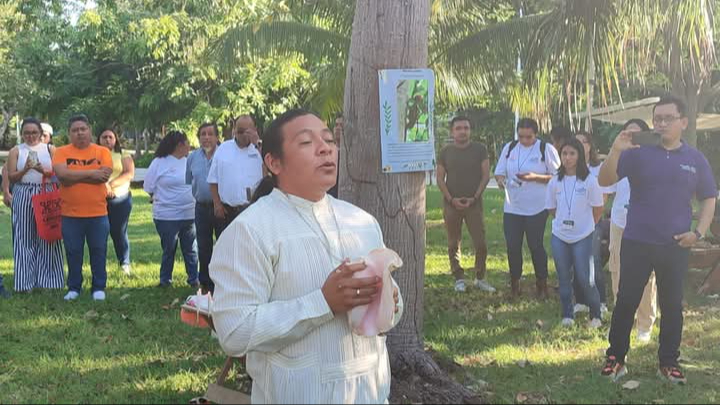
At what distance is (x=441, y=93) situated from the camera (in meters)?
13.0

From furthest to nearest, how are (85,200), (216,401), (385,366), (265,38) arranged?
(265,38) → (85,200) → (216,401) → (385,366)

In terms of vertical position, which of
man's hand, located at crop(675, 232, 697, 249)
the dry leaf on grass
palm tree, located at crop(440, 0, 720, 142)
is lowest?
the dry leaf on grass

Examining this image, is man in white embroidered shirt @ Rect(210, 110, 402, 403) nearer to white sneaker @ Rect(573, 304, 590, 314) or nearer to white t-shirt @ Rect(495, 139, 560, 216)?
white sneaker @ Rect(573, 304, 590, 314)

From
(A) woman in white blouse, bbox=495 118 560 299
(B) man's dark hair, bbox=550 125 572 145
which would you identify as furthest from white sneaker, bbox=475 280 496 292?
(B) man's dark hair, bbox=550 125 572 145

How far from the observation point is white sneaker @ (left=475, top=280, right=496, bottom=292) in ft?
27.9

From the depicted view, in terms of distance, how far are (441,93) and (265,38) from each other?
10.6ft

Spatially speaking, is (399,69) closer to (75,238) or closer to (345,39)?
(75,238)

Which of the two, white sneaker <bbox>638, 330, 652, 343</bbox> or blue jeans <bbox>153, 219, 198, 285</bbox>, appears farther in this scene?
blue jeans <bbox>153, 219, 198, 285</bbox>

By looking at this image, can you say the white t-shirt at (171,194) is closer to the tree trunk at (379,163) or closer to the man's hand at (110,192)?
the man's hand at (110,192)

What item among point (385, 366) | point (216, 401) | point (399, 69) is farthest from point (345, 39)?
point (385, 366)

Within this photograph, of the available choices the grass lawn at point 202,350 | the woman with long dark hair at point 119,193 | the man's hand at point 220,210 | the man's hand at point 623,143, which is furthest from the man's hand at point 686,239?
the woman with long dark hair at point 119,193

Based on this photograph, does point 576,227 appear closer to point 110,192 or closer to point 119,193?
point 110,192

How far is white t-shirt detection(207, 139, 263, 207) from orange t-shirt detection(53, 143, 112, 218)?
51.1 inches

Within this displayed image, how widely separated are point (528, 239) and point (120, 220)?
16.5 feet
